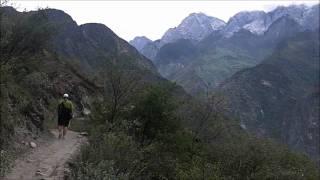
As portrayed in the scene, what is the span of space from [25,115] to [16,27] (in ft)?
25.6

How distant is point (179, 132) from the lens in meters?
24.4

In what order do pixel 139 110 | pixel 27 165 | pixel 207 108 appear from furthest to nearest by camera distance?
pixel 207 108
pixel 139 110
pixel 27 165

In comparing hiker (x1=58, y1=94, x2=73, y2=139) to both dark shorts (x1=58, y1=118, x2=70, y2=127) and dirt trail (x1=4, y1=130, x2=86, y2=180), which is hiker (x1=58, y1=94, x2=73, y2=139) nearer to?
dark shorts (x1=58, y1=118, x2=70, y2=127)

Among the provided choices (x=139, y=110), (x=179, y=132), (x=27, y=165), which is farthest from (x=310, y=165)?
(x=27, y=165)

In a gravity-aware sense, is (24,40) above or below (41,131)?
above

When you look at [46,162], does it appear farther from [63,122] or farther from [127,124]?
[127,124]

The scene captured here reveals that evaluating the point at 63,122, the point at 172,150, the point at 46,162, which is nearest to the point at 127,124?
the point at 63,122

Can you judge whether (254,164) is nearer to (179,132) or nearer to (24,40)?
(179,132)

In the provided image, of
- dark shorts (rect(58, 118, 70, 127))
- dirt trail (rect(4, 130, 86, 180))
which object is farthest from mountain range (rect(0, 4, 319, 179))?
dark shorts (rect(58, 118, 70, 127))

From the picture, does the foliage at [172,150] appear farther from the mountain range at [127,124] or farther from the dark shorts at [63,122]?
the dark shorts at [63,122]

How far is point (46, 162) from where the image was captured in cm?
1584

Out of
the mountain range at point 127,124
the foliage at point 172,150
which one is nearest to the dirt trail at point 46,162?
the mountain range at point 127,124

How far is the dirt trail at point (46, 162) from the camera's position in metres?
14.0

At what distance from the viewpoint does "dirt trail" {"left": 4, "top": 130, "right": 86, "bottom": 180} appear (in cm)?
1405
